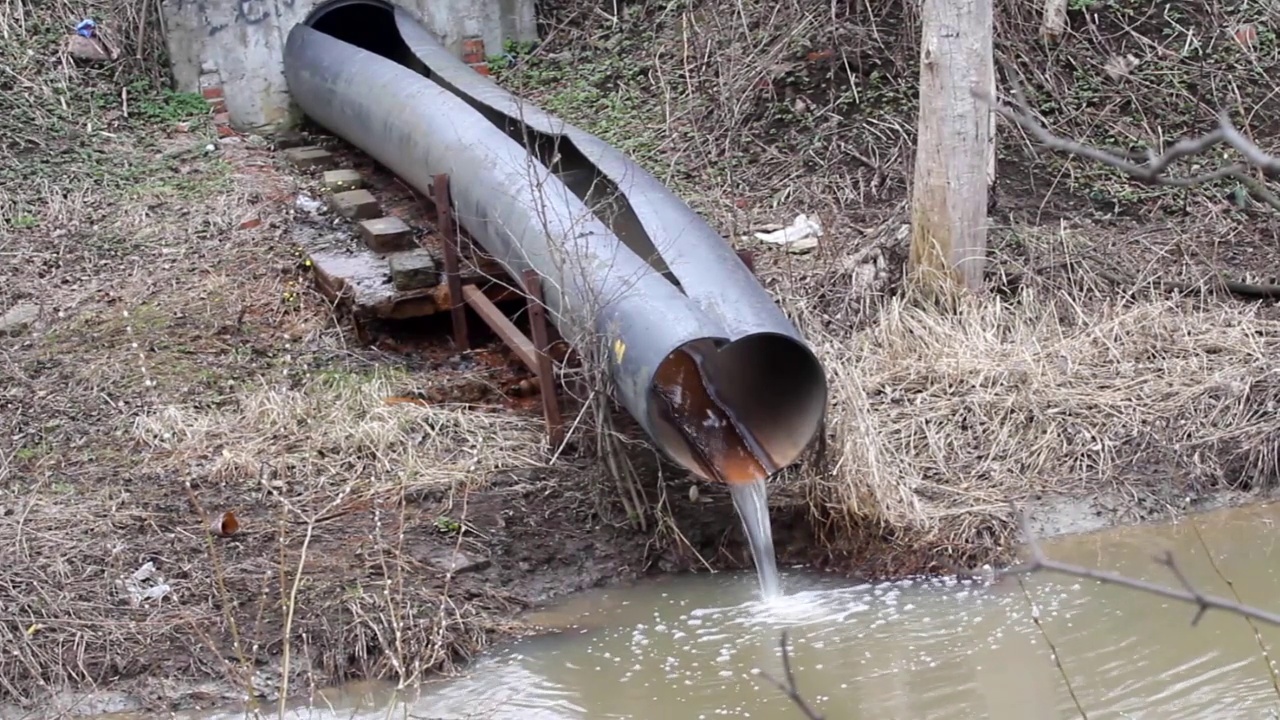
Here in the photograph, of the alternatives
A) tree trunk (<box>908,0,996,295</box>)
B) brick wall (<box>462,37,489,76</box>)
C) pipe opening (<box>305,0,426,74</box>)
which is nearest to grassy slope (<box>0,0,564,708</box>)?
pipe opening (<box>305,0,426,74</box>)

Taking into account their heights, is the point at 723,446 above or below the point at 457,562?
above

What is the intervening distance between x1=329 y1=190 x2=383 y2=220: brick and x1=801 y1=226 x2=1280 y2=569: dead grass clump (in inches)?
113

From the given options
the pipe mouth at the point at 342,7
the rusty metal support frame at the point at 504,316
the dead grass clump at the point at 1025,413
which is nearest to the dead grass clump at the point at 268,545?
the rusty metal support frame at the point at 504,316

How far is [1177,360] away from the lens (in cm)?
652

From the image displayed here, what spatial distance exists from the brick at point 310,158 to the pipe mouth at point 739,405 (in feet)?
13.8

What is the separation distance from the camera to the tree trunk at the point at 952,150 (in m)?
6.84

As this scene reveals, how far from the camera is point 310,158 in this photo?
9.16 m

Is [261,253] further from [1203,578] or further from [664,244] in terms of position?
[1203,578]

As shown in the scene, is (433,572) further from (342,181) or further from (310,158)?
(310,158)

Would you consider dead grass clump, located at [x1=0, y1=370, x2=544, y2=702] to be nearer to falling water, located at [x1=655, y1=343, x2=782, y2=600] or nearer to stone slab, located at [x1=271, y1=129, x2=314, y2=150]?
falling water, located at [x1=655, y1=343, x2=782, y2=600]

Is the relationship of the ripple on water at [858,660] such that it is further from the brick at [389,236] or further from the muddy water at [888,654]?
the brick at [389,236]

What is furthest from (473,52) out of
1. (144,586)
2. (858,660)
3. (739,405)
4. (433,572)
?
(858,660)

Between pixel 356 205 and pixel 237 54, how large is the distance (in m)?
2.47

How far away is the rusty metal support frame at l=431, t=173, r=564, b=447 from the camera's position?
5.88 m
